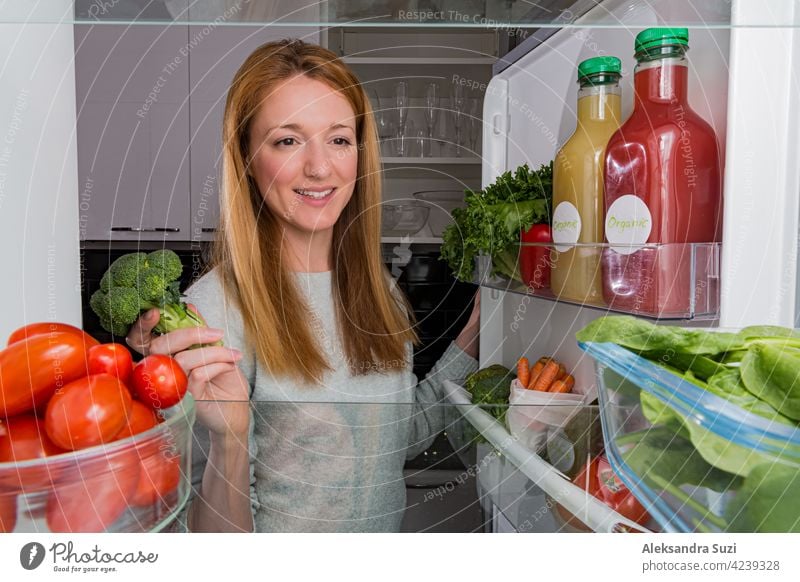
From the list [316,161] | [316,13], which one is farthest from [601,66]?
[316,161]

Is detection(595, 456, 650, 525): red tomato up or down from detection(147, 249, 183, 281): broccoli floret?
down

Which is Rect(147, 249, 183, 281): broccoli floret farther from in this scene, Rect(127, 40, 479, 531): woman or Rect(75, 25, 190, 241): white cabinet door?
Rect(75, 25, 190, 241): white cabinet door

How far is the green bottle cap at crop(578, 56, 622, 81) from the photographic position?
0.34m

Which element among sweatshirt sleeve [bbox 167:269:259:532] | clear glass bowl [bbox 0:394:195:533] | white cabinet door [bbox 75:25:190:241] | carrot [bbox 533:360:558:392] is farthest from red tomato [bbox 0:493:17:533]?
white cabinet door [bbox 75:25:190:241]

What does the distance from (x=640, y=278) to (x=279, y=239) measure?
343 millimetres

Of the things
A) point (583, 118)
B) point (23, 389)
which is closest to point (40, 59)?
Answer: point (23, 389)

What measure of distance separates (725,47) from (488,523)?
264 mm

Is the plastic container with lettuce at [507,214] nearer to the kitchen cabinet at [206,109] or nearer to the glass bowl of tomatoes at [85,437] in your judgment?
the glass bowl of tomatoes at [85,437]

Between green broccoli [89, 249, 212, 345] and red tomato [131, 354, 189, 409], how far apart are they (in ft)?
0.35

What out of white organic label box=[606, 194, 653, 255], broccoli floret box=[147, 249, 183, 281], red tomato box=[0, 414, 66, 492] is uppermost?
white organic label box=[606, 194, 653, 255]

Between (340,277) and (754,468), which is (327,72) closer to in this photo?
(340,277)

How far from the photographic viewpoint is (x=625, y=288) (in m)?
0.33

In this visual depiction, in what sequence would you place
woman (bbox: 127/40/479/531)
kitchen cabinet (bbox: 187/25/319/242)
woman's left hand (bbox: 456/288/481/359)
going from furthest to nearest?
kitchen cabinet (bbox: 187/25/319/242)
woman's left hand (bbox: 456/288/481/359)
woman (bbox: 127/40/479/531)
